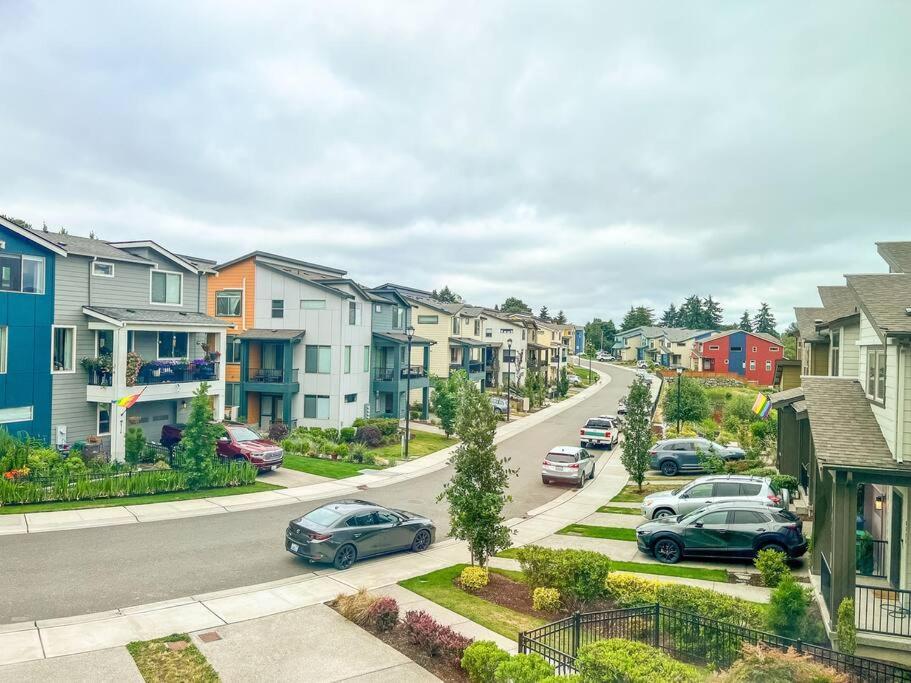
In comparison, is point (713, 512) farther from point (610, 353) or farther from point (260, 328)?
point (610, 353)

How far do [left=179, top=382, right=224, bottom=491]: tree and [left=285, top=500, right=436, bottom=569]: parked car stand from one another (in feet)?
24.3

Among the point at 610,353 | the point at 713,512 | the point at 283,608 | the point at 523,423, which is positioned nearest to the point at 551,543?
the point at 713,512

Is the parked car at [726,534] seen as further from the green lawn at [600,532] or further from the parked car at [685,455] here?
the parked car at [685,455]

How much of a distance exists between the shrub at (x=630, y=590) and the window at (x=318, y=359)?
25.1m

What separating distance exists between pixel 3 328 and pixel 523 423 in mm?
33244

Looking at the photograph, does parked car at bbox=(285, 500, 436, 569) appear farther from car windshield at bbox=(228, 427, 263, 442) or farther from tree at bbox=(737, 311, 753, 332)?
tree at bbox=(737, 311, 753, 332)

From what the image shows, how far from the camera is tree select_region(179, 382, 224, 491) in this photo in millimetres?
21562

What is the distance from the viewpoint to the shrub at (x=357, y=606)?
11789 mm

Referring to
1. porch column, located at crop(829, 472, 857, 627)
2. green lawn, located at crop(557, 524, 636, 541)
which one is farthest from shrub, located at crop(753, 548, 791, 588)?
green lawn, located at crop(557, 524, 636, 541)

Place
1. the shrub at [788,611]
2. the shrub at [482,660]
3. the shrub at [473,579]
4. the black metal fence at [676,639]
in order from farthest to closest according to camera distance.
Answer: the shrub at [473,579]
the shrub at [788,611]
the shrub at [482,660]
the black metal fence at [676,639]

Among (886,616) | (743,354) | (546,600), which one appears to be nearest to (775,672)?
(886,616)

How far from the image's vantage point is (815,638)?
11.3 metres

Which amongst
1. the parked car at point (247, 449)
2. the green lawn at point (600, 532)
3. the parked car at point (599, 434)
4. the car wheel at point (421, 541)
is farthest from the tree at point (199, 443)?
the parked car at point (599, 434)

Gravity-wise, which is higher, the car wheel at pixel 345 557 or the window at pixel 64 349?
the window at pixel 64 349
